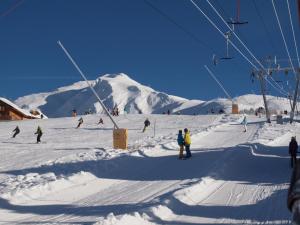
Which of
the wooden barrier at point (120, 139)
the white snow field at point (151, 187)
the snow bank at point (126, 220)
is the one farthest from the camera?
the wooden barrier at point (120, 139)

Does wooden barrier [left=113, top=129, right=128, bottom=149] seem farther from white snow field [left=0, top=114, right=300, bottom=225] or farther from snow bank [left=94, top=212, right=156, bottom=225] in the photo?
snow bank [left=94, top=212, right=156, bottom=225]

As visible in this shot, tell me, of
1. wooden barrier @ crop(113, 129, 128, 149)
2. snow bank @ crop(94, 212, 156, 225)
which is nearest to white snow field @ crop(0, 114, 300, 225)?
snow bank @ crop(94, 212, 156, 225)

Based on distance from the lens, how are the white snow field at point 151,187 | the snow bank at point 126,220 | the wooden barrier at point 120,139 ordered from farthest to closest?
the wooden barrier at point 120,139 → the white snow field at point 151,187 → the snow bank at point 126,220

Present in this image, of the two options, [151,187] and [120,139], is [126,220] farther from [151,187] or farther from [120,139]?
[120,139]

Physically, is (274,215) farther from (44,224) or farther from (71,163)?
(71,163)

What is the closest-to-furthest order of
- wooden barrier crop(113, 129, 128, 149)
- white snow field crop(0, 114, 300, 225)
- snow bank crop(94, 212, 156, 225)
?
snow bank crop(94, 212, 156, 225) → white snow field crop(0, 114, 300, 225) → wooden barrier crop(113, 129, 128, 149)

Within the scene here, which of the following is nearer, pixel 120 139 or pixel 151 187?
pixel 151 187

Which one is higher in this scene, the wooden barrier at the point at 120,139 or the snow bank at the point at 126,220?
the wooden barrier at the point at 120,139

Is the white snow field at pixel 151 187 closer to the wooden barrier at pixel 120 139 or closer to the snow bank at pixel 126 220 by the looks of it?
the snow bank at pixel 126 220

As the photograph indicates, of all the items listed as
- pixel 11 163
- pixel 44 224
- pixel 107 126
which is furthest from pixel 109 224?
pixel 107 126

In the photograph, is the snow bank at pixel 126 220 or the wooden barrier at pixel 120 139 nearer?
the snow bank at pixel 126 220

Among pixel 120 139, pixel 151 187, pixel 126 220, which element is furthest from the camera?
pixel 120 139

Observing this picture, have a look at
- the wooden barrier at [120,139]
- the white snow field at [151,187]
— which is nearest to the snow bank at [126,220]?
the white snow field at [151,187]

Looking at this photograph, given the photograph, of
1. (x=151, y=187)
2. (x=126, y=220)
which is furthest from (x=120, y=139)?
(x=126, y=220)
